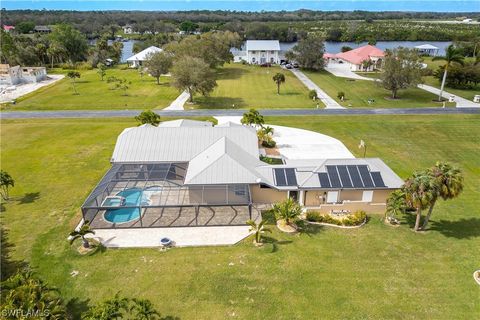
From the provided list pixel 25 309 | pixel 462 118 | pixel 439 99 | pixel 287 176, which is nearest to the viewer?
pixel 25 309

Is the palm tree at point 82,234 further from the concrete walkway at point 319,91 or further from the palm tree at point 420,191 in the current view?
the concrete walkway at point 319,91

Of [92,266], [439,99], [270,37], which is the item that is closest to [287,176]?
[92,266]

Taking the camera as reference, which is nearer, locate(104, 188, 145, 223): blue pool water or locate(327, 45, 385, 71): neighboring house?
locate(104, 188, 145, 223): blue pool water

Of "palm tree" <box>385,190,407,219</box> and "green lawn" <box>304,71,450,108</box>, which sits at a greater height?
"green lawn" <box>304,71,450,108</box>

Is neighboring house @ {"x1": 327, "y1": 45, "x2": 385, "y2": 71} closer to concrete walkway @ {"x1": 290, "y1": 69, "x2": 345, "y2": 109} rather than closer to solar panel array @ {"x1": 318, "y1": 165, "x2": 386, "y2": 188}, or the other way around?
concrete walkway @ {"x1": 290, "y1": 69, "x2": 345, "y2": 109}

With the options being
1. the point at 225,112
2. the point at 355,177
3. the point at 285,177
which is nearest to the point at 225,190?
the point at 285,177

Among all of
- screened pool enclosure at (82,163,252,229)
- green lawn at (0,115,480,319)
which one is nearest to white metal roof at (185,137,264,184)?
screened pool enclosure at (82,163,252,229)

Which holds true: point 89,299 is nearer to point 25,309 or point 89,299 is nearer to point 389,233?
point 25,309
